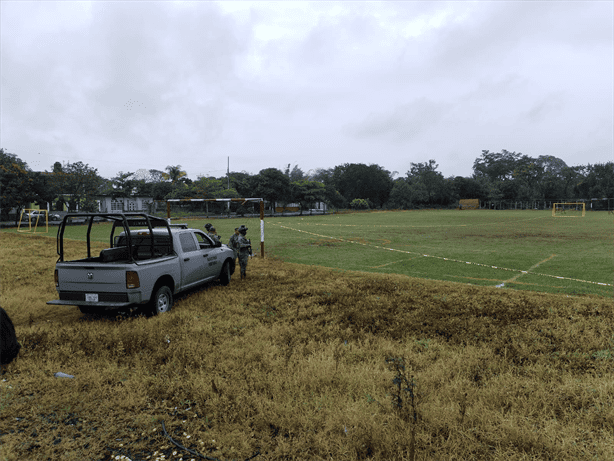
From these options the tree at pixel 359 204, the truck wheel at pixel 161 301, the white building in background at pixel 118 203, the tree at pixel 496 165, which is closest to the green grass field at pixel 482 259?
the truck wheel at pixel 161 301

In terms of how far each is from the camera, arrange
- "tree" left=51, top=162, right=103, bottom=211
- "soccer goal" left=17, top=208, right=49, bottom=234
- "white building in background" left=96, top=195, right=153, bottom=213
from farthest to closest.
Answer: "white building in background" left=96, top=195, right=153, bottom=213
"tree" left=51, top=162, right=103, bottom=211
"soccer goal" left=17, top=208, right=49, bottom=234

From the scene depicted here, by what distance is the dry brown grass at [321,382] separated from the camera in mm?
3301

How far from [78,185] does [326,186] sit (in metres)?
45.9

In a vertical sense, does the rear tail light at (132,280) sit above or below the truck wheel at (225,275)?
above

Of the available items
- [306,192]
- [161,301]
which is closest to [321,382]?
[161,301]

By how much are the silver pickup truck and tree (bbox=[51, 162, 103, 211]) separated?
4057 centimetres

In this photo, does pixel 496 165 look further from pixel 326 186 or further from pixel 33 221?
pixel 33 221

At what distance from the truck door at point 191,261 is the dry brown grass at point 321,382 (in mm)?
956

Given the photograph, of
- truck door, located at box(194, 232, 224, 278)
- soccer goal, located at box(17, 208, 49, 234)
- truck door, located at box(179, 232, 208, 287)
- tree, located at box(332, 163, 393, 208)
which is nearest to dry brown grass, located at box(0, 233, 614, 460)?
truck door, located at box(179, 232, 208, 287)

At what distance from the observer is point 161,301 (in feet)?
23.4

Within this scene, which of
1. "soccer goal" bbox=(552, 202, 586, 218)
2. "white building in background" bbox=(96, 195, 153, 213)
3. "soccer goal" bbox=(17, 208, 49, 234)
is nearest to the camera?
"soccer goal" bbox=(17, 208, 49, 234)

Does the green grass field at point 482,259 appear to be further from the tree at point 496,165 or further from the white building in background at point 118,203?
the tree at point 496,165

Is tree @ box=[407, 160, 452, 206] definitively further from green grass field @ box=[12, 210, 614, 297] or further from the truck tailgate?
the truck tailgate

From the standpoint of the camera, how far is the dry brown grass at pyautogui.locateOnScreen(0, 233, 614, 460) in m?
3.30
